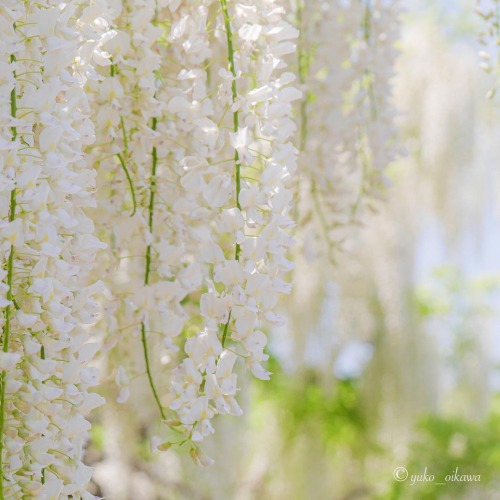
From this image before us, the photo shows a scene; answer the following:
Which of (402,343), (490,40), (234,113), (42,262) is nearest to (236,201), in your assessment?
(234,113)

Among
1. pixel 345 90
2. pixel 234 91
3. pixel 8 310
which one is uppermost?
pixel 345 90

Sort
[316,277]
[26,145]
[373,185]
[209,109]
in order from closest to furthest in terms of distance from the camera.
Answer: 1. [26,145]
2. [209,109]
3. [373,185]
4. [316,277]

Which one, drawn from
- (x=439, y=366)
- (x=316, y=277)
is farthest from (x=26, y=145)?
(x=439, y=366)

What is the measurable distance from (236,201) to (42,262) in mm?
239

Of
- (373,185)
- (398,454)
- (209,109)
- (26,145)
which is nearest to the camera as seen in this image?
(26,145)

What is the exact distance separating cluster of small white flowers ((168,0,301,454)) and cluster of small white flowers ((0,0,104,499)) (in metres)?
0.11

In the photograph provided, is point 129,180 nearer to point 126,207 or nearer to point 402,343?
point 126,207

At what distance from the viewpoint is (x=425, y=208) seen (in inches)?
186

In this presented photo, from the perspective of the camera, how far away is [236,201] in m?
0.95

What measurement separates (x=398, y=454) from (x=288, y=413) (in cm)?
66

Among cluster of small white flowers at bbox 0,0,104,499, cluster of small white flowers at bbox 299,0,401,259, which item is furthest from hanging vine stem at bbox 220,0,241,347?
cluster of small white flowers at bbox 299,0,401,259

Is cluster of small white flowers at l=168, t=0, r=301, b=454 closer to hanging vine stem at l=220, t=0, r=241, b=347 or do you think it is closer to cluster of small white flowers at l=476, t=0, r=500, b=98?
hanging vine stem at l=220, t=0, r=241, b=347

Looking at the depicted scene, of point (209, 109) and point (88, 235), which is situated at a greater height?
point (209, 109)

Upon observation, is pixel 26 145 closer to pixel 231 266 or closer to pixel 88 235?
pixel 88 235
